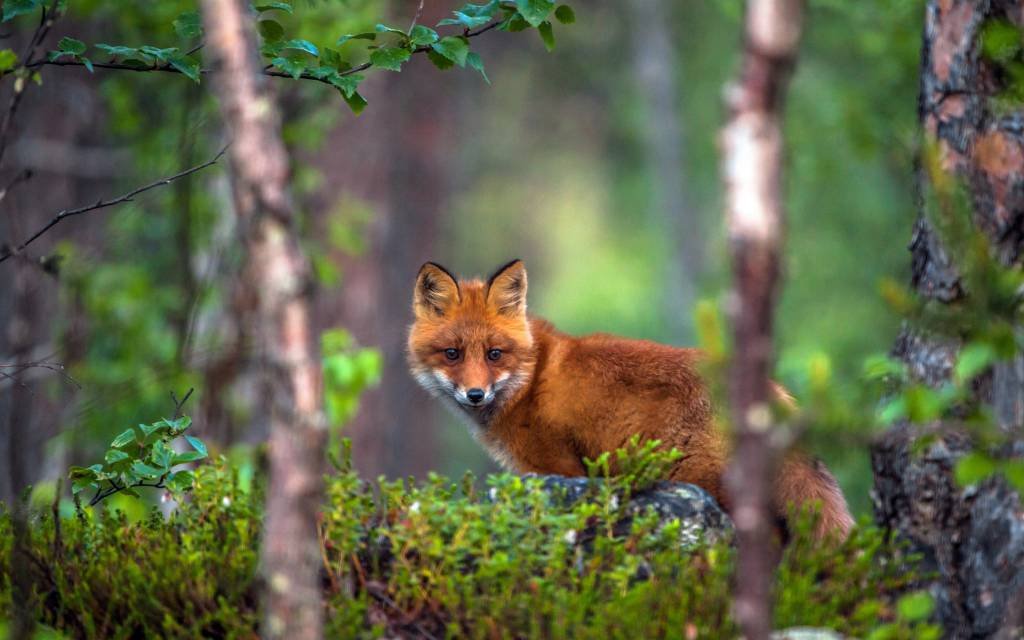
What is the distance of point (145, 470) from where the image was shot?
18.2 feet

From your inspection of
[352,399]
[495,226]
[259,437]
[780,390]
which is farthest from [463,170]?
[780,390]

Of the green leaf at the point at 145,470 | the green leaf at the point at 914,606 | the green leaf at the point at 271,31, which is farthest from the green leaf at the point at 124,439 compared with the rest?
the green leaf at the point at 914,606

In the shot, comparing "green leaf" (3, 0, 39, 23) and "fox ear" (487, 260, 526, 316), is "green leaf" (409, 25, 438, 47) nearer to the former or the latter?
"green leaf" (3, 0, 39, 23)

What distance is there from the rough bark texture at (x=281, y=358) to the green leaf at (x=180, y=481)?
1708mm

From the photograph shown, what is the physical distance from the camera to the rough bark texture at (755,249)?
356 centimetres

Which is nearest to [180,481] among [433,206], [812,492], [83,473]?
[83,473]

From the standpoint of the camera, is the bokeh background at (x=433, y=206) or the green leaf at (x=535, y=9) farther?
the bokeh background at (x=433, y=206)

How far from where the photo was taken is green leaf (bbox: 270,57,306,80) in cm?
562

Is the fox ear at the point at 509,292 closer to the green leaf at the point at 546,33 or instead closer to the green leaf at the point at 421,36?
the green leaf at the point at 546,33

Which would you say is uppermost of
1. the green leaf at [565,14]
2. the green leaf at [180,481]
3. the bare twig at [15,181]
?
the green leaf at [565,14]

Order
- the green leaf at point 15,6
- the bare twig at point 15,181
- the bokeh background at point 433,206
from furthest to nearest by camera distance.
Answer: the bokeh background at point 433,206
the bare twig at point 15,181
the green leaf at point 15,6

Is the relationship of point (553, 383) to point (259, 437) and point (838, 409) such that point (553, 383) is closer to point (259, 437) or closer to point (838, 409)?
point (838, 409)

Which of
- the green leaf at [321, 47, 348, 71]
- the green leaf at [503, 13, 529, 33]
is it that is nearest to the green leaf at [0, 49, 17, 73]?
the green leaf at [321, 47, 348, 71]

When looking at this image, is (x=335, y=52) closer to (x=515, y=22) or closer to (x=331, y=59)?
(x=331, y=59)
